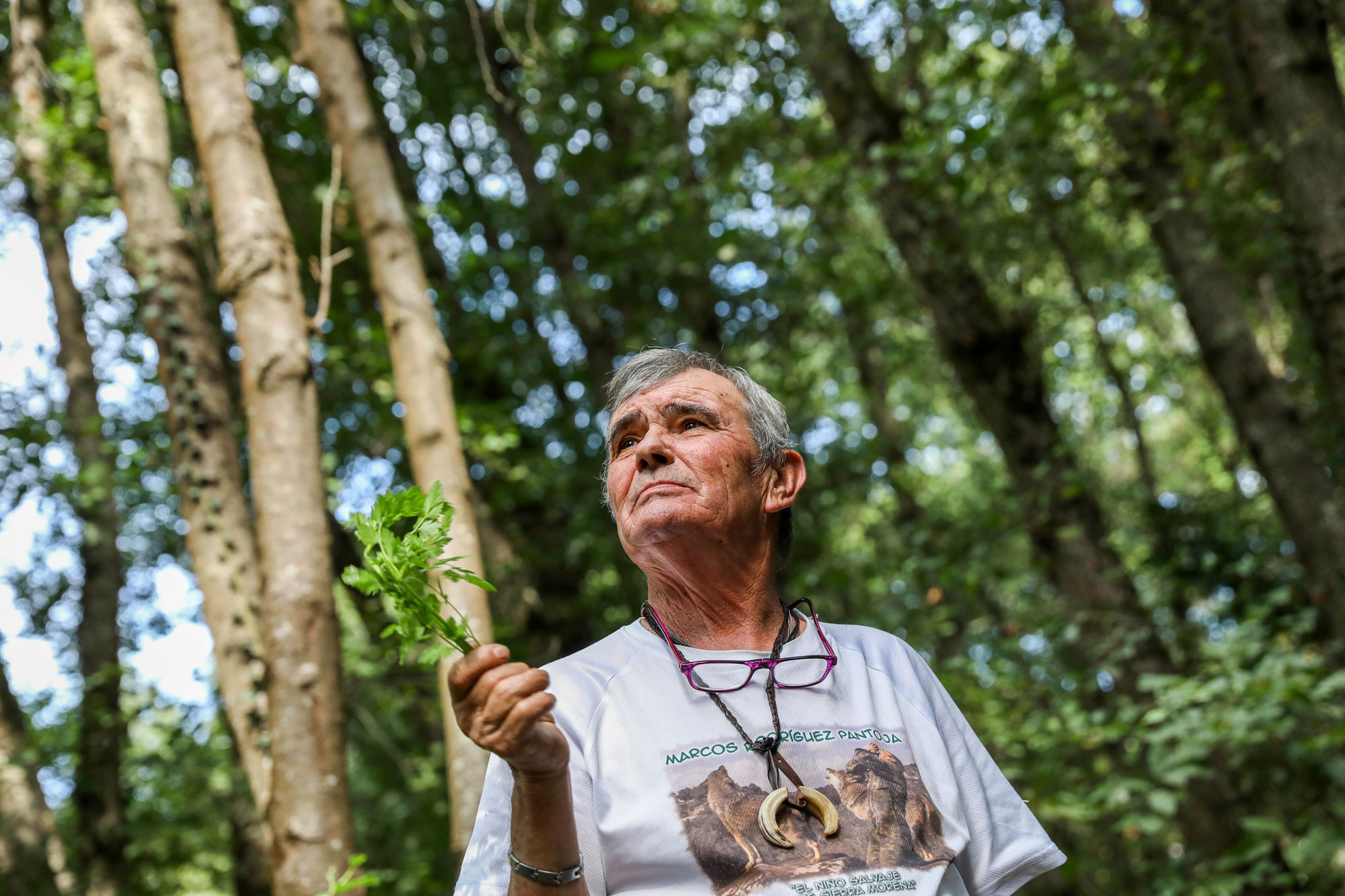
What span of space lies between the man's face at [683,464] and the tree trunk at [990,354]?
4.13m

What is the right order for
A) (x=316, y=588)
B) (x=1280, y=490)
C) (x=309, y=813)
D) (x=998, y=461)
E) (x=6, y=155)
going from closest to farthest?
(x=309, y=813), (x=316, y=588), (x=1280, y=490), (x=6, y=155), (x=998, y=461)

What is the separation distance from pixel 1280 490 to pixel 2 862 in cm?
819

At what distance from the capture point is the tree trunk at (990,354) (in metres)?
5.82

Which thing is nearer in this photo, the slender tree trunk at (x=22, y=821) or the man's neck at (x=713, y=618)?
the man's neck at (x=713, y=618)

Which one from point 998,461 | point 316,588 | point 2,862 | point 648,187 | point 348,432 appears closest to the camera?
point 316,588

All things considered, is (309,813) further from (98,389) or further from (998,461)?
(998,461)

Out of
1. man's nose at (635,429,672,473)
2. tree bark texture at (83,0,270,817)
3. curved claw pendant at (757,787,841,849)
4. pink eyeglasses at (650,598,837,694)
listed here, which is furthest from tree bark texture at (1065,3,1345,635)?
curved claw pendant at (757,787,841,849)

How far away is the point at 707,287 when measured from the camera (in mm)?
9219

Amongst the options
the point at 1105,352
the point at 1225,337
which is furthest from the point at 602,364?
the point at 1105,352

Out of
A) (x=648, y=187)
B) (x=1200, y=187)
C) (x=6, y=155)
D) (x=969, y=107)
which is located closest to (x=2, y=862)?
(x=6, y=155)

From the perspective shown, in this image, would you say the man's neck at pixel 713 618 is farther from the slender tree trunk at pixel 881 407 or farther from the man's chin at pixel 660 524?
the slender tree trunk at pixel 881 407

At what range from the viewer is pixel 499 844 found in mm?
1595

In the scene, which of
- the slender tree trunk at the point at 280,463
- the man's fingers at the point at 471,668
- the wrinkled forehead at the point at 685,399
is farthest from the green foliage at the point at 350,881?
the man's fingers at the point at 471,668

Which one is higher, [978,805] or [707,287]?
[707,287]
